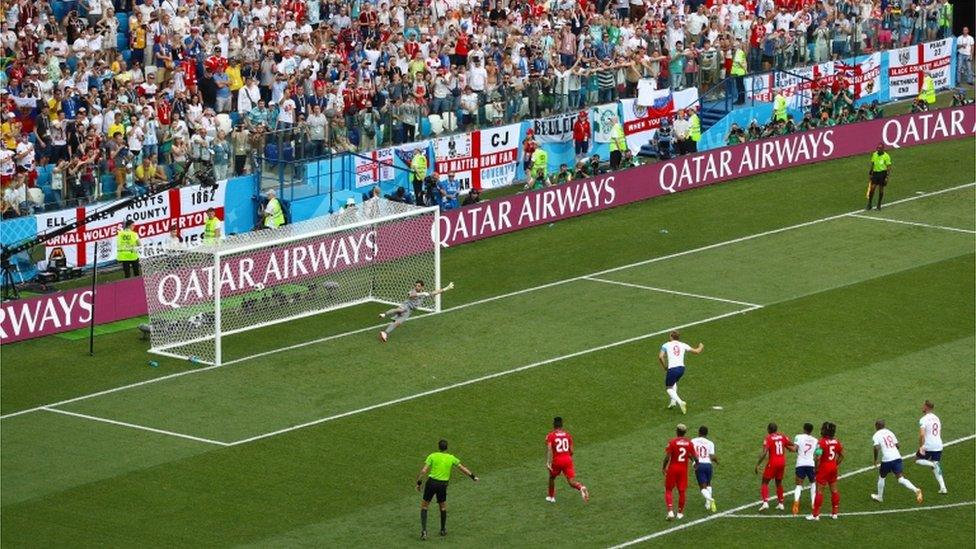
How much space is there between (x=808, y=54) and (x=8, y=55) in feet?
89.2

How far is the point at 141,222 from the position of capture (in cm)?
4697

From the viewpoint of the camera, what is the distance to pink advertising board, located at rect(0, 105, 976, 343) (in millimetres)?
41781

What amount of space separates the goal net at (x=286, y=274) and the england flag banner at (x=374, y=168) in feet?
22.5

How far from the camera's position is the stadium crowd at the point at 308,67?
47.2 m

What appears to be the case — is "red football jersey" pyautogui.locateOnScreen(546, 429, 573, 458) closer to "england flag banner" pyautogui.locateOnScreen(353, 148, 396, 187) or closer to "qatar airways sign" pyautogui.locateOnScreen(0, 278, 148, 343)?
"qatar airways sign" pyautogui.locateOnScreen(0, 278, 148, 343)

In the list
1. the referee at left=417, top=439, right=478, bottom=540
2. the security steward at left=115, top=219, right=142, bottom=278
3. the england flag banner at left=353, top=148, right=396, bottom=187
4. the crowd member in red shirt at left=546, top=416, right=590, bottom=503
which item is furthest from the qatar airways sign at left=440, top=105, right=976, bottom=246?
the referee at left=417, top=439, right=478, bottom=540

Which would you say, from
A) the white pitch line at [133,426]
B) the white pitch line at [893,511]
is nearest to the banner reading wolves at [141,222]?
the white pitch line at [133,426]

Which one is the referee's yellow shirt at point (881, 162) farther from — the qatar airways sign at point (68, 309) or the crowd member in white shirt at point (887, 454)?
the crowd member in white shirt at point (887, 454)

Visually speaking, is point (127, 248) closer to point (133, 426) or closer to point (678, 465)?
point (133, 426)

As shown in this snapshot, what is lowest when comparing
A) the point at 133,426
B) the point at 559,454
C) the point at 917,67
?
the point at 133,426

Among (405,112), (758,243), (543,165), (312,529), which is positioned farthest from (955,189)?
(312,529)

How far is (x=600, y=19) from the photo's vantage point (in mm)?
59812

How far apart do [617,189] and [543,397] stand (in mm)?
16239

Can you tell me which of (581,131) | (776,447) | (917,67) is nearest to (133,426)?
(776,447)
